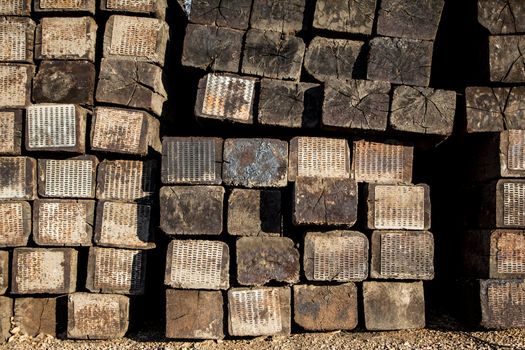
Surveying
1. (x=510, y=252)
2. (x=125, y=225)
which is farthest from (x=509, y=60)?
(x=125, y=225)

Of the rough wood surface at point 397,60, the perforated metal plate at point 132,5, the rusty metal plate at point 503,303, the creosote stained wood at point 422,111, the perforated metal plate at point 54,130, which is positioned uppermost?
the perforated metal plate at point 132,5

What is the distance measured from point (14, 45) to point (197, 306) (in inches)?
119

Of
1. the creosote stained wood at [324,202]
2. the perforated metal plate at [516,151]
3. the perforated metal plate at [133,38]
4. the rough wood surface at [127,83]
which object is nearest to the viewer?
the creosote stained wood at [324,202]

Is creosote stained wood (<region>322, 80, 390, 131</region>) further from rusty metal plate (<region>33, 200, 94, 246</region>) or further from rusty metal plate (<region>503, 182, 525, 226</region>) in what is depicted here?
rusty metal plate (<region>33, 200, 94, 246</region>)

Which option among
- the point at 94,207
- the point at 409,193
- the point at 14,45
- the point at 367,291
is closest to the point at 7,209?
the point at 94,207

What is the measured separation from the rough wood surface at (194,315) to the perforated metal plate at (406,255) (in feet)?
4.93

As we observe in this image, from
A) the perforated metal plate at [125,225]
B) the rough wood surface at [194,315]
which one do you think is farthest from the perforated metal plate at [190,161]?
the rough wood surface at [194,315]

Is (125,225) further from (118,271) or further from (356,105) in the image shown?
(356,105)

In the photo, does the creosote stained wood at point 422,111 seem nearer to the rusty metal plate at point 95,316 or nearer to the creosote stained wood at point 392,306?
the creosote stained wood at point 392,306

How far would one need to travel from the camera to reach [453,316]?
15.9 feet

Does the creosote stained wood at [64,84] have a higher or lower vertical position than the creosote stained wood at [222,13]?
lower

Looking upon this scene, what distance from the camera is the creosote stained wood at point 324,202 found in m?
4.20

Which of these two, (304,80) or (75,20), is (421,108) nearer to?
(304,80)

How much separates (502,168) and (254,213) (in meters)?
2.25
